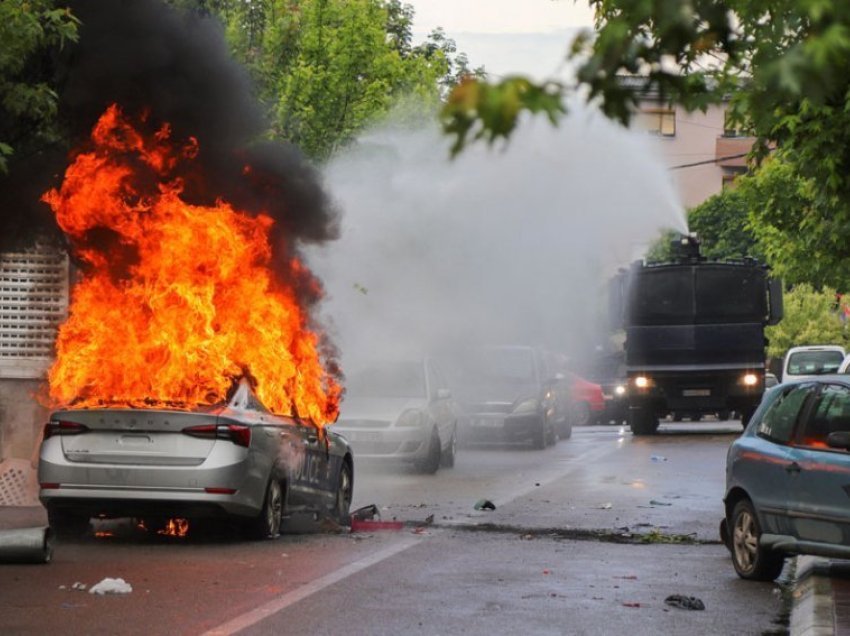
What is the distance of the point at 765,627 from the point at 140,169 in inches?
315

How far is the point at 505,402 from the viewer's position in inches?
1166

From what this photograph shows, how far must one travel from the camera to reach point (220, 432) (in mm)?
12805

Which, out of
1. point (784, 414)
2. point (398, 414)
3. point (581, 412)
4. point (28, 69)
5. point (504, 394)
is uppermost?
point (28, 69)

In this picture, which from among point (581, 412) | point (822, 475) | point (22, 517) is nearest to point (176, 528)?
point (22, 517)

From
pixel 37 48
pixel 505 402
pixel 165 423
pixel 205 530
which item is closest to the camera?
pixel 165 423

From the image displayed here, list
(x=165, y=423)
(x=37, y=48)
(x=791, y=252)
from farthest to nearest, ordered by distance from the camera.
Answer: (x=791, y=252) < (x=37, y=48) < (x=165, y=423)

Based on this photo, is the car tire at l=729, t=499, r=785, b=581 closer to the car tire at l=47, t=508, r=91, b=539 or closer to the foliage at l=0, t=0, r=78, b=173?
the car tire at l=47, t=508, r=91, b=539

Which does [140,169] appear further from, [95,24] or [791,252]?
[791,252]

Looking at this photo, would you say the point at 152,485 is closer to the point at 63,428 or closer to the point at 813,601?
the point at 63,428

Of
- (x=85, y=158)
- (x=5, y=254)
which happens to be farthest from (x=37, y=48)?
A: (x=5, y=254)

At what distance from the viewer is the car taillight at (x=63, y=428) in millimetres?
12883

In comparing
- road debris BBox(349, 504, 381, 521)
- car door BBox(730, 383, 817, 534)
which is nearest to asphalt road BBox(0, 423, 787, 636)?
road debris BBox(349, 504, 381, 521)

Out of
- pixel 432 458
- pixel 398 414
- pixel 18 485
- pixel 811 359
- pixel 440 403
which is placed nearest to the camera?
pixel 18 485

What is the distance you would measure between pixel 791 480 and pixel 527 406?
1874cm
